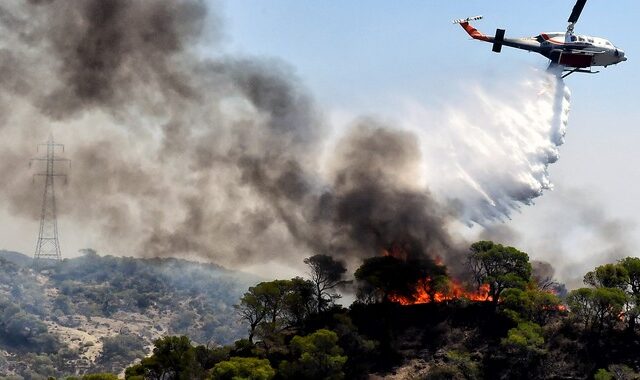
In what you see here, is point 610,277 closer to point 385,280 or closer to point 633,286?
point 633,286

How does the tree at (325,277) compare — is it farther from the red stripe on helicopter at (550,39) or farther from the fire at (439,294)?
the red stripe on helicopter at (550,39)

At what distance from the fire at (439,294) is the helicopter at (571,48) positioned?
38.7 metres

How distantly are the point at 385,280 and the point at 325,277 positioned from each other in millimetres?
10867

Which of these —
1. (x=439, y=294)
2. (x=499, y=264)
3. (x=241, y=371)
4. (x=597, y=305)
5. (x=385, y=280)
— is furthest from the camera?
(x=439, y=294)

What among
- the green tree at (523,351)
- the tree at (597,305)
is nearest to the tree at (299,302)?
the green tree at (523,351)

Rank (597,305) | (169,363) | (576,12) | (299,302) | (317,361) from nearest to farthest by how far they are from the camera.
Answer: (317,361) → (169,363) → (597,305) → (576,12) → (299,302)

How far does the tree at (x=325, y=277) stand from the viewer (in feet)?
530

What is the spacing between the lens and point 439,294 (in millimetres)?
160750

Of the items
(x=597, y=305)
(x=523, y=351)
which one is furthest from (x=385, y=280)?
(x=597, y=305)

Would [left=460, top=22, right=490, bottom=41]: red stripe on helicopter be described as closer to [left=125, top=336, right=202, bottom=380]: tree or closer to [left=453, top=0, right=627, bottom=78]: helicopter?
[left=453, top=0, right=627, bottom=78]: helicopter

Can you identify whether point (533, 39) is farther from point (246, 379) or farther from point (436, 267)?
point (246, 379)

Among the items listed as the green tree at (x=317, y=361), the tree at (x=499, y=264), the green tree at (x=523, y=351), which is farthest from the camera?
the tree at (x=499, y=264)

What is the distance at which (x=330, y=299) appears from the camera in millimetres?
161500

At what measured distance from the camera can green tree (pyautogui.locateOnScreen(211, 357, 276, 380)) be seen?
130 meters
